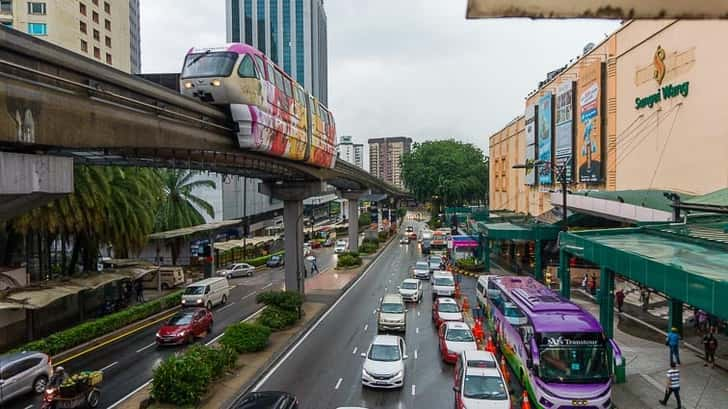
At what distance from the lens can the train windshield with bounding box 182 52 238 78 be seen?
759 inches

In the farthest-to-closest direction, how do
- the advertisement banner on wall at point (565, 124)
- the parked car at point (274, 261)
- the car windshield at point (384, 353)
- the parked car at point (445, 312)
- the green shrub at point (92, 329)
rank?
1. the parked car at point (274, 261)
2. the advertisement banner on wall at point (565, 124)
3. the parked car at point (445, 312)
4. the green shrub at point (92, 329)
5. the car windshield at point (384, 353)

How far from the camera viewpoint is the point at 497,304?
2223 cm

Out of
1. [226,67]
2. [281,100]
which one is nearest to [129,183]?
[281,100]

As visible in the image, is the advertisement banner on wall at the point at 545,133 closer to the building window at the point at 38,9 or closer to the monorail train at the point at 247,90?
the monorail train at the point at 247,90

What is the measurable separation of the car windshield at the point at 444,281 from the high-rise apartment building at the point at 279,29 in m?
154

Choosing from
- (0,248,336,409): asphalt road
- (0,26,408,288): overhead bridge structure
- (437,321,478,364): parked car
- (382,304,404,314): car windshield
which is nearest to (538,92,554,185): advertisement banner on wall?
(382,304,404,314): car windshield

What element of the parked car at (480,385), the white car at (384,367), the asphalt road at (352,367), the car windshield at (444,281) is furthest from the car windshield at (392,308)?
the parked car at (480,385)

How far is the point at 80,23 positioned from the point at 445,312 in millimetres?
→ 52641

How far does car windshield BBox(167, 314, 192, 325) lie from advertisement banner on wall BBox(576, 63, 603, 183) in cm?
2629

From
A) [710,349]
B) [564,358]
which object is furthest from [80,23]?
[710,349]

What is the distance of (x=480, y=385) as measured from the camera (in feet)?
48.3

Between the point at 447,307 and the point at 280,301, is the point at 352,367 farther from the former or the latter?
the point at 447,307

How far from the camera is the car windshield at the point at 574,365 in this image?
1458 centimetres

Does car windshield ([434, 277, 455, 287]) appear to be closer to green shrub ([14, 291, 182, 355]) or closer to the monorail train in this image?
the monorail train
